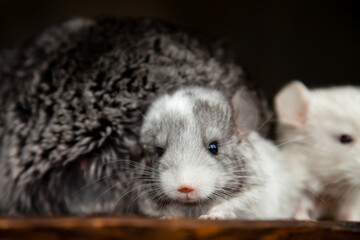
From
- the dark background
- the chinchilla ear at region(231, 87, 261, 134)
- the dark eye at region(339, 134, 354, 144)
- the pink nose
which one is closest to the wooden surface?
the pink nose

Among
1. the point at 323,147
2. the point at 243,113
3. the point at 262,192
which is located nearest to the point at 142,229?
the point at 262,192

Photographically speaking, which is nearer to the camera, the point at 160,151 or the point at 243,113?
the point at 160,151

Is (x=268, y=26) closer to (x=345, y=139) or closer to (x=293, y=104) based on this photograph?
(x=293, y=104)

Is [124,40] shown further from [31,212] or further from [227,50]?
[31,212]

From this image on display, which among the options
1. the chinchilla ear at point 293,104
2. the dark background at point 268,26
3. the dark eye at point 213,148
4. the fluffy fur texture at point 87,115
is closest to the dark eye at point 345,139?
the chinchilla ear at point 293,104

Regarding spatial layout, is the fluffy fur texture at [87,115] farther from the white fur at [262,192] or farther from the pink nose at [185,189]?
the pink nose at [185,189]

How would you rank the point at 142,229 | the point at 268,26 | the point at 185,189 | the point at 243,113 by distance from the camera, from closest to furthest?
1. the point at 142,229
2. the point at 185,189
3. the point at 243,113
4. the point at 268,26

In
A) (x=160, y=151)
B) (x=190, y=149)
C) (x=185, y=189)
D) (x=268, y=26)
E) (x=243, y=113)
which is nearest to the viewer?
(x=185, y=189)

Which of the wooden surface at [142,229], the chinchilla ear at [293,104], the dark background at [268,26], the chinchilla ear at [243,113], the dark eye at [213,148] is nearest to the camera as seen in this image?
the wooden surface at [142,229]
